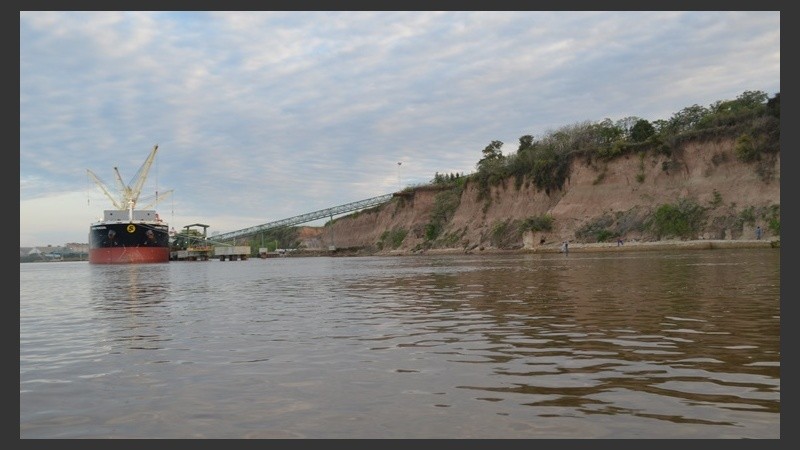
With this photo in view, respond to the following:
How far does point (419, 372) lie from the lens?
7855 mm

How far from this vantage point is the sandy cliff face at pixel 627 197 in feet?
224

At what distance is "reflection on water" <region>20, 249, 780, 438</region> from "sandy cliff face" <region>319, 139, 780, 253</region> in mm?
60120

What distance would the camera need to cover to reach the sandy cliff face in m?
68.1

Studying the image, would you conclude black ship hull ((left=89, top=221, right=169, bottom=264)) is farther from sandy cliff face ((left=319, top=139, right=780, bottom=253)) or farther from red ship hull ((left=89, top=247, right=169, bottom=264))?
sandy cliff face ((left=319, top=139, right=780, bottom=253))

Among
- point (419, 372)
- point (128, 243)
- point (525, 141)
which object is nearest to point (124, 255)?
point (128, 243)

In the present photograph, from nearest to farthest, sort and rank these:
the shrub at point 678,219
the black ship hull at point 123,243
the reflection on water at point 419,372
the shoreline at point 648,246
→ the reflection on water at point 419,372, the shoreline at point 648,246, the shrub at point 678,219, the black ship hull at point 123,243

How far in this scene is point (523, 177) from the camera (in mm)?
97625

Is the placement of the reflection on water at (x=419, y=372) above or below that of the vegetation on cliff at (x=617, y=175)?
below

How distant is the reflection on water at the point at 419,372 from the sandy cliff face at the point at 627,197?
197ft

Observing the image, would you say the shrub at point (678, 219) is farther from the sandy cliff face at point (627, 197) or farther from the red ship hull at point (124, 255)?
the red ship hull at point (124, 255)

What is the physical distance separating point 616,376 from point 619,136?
94519mm

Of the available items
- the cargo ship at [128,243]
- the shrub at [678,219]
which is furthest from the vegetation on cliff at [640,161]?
the cargo ship at [128,243]

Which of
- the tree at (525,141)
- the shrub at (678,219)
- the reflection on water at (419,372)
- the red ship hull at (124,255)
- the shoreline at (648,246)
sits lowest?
the red ship hull at (124,255)

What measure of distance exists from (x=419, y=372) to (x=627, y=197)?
7891 cm
